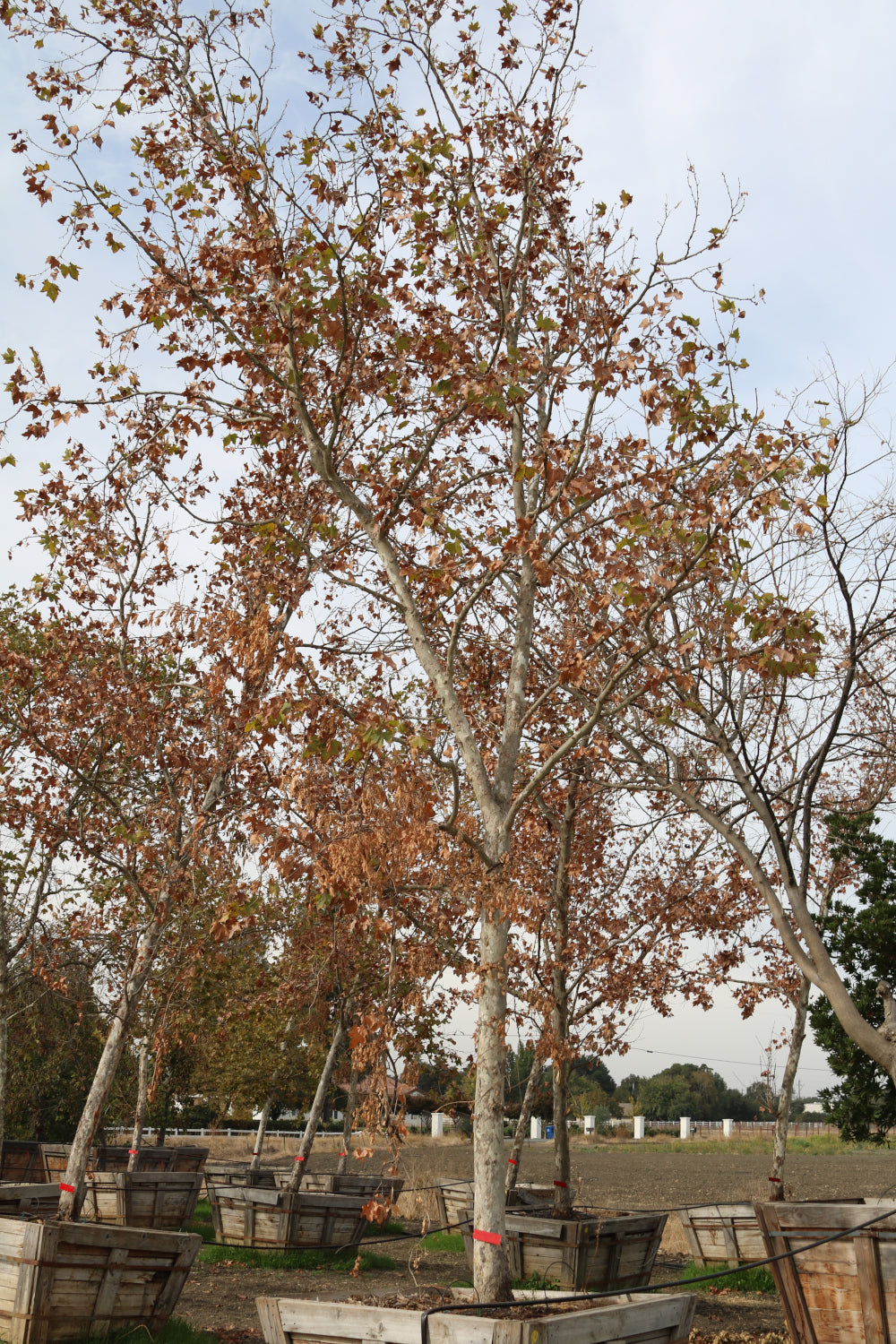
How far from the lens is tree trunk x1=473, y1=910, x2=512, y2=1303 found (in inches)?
276

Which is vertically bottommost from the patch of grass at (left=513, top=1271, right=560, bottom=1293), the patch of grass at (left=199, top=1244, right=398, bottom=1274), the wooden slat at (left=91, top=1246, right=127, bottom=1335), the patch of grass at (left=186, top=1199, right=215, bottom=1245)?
the patch of grass at (left=186, top=1199, right=215, bottom=1245)

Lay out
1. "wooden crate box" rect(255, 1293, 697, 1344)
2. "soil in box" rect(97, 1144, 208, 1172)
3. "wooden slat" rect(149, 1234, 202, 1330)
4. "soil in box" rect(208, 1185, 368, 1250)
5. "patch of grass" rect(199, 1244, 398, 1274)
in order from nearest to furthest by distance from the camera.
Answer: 1. "wooden crate box" rect(255, 1293, 697, 1344)
2. "wooden slat" rect(149, 1234, 202, 1330)
3. "patch of grass" rect(199, 1244, 398, 1274)
4. "soil in box" rect(208, 1185, 368, 1250)
5. "soil in box" rect(97, 1144, 208, 1172)

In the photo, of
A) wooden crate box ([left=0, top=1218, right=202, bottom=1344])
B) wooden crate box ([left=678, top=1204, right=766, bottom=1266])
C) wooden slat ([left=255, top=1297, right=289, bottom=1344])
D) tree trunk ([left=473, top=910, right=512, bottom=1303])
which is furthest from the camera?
wooden crate box ([left=678, top=1204, right=766, bottom=1266])

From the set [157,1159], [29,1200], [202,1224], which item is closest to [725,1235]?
[29,1200]

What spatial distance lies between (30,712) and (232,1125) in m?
48.8

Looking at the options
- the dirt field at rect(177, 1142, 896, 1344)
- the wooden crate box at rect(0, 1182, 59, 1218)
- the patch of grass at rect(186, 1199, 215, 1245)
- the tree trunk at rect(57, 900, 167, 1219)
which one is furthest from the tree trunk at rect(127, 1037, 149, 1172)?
the tree trunk at rect(57, 900, 167, 1219)

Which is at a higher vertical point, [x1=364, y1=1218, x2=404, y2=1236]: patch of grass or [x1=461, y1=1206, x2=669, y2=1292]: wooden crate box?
Answer: [x1=461, y1=1206, x2=669, y2=1292]: wooden crate box

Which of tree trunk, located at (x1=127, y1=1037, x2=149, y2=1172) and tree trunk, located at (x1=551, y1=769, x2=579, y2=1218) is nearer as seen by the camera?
tree trunk, located at (x1=551, y1=769, x2=579, y2=1218)

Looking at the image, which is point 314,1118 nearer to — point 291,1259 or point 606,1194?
point 291,1259

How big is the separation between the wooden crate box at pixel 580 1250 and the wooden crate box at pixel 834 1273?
3986mm

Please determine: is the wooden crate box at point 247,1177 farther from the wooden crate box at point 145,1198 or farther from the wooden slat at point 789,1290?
the wooden slat at point 789,1290

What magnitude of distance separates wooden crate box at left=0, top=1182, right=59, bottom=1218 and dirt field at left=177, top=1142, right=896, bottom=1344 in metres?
1.82

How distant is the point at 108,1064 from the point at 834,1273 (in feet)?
24.0

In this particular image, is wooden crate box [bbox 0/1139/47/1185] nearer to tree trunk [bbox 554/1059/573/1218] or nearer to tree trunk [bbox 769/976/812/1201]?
tree trunk [bbox 554/1059/573/1218]
